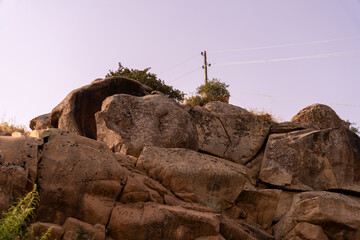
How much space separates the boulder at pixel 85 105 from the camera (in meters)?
14.1

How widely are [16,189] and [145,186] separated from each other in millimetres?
2627

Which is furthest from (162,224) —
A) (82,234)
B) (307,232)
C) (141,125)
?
(141,125)

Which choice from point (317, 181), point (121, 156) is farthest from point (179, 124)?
point (317, 181)

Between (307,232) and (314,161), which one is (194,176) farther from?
(314,161)

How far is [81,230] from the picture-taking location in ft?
23.4

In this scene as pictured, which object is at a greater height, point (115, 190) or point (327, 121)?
point (327, 121)

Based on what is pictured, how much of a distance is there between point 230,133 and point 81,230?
916cm

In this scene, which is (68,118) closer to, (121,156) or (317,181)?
(121,156)

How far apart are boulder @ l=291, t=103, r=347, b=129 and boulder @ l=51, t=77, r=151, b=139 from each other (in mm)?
7487

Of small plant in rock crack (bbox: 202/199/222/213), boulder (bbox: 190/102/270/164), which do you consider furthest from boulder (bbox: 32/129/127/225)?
boulder (bbox: 190/102/270/164)

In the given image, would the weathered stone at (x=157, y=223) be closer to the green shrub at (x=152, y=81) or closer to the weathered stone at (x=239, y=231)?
the weathered stone at (x=239, y=231)

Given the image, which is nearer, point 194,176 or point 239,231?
point 239,231

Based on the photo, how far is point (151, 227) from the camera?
7.60 meters

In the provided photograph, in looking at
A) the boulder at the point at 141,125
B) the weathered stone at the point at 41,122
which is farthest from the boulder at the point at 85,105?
the boulder at the point at 141,125
